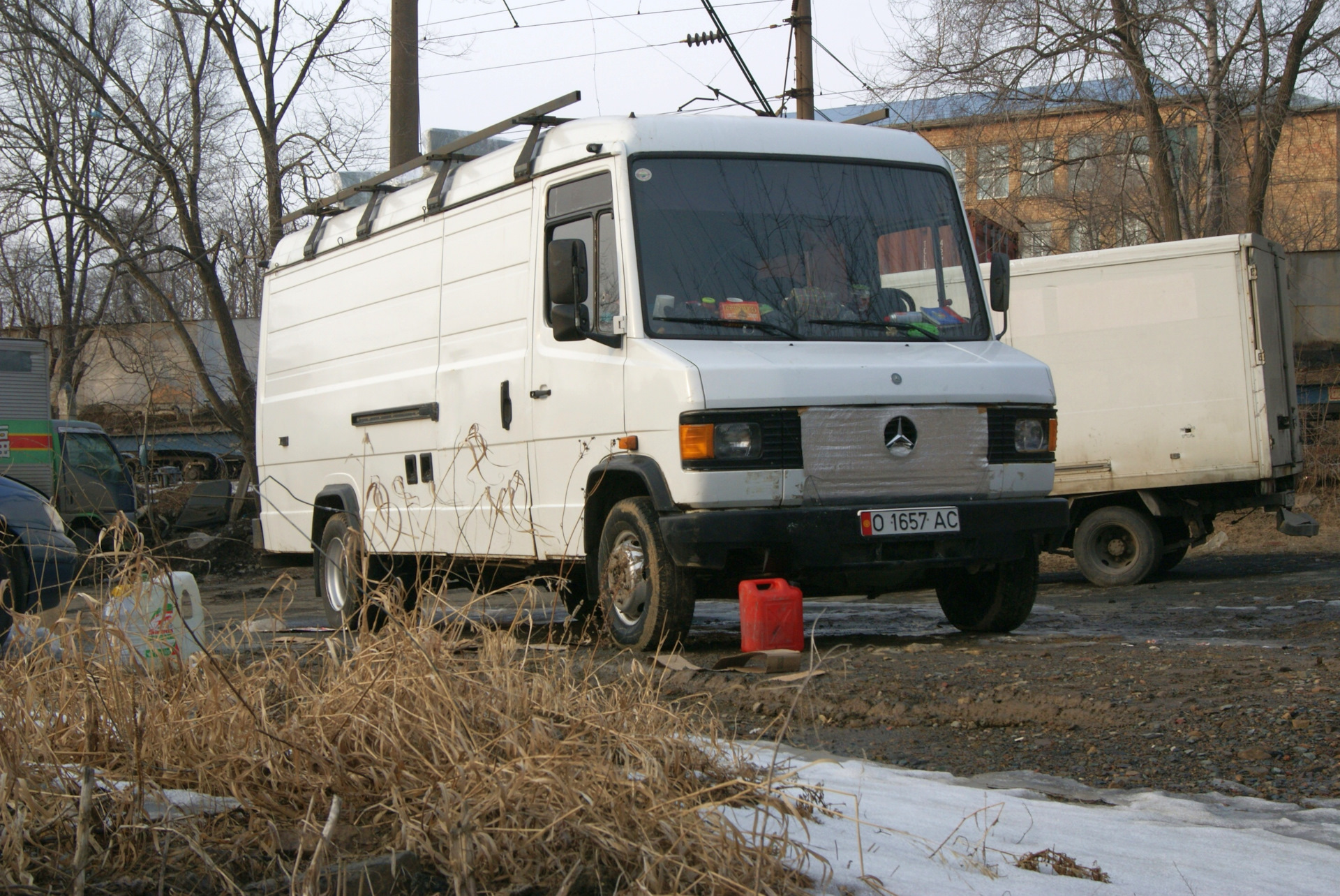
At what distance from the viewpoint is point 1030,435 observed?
675 cm

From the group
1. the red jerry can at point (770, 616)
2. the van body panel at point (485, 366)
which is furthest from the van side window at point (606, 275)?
the red jerry can at point (770, 616)

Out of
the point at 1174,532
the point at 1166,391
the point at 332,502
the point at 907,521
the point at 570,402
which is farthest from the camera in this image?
the point at 1174,532

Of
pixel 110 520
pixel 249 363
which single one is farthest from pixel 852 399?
pixel 249 363

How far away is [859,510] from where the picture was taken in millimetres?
6180

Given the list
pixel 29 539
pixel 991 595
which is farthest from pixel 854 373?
pixel 29 539

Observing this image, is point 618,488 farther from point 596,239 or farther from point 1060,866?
point 1060,866

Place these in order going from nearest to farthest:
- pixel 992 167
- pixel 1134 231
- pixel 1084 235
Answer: pixel 992 167
pixel 1134 231
pixel 1084 235

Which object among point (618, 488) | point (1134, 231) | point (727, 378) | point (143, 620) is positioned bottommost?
point (143, 620)

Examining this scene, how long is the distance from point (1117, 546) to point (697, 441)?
6.56 m

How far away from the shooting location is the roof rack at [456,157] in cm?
733

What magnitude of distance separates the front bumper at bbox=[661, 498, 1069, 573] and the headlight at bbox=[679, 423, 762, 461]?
26 cm

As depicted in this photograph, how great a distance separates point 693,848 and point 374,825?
26.1 inches

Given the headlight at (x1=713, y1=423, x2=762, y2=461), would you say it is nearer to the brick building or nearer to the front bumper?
the front bumper

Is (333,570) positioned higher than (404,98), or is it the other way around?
(404,98)
